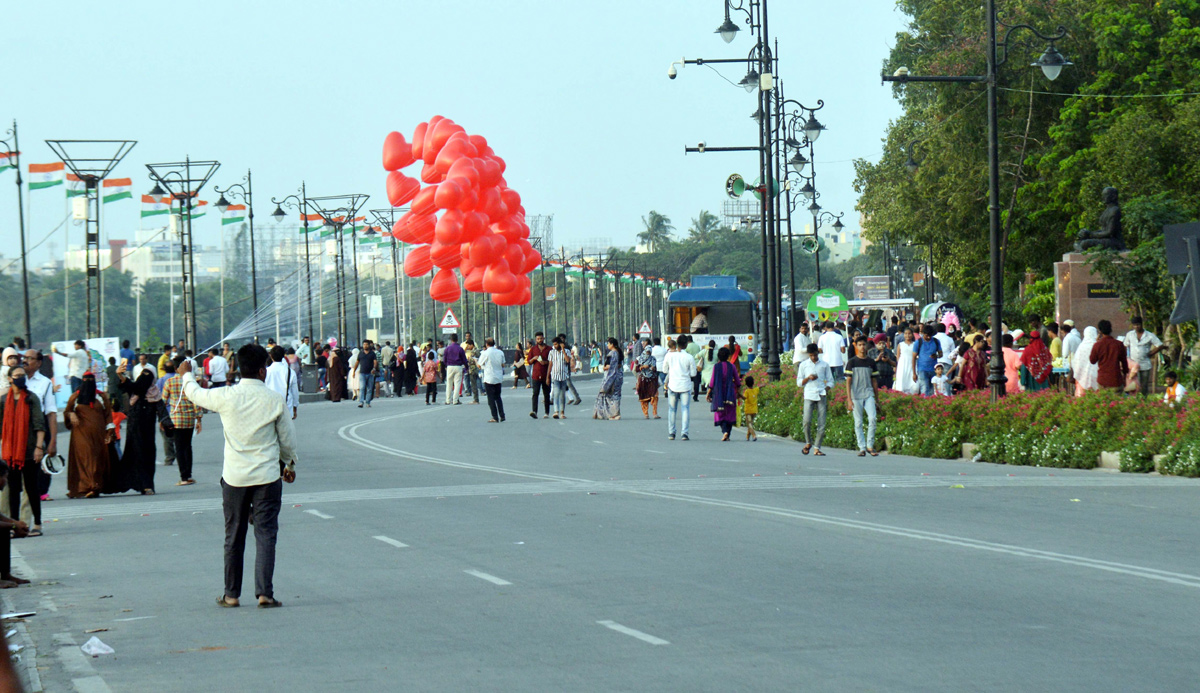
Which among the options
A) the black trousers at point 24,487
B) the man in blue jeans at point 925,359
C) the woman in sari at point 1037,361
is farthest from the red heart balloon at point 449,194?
the black trousers at point 24,487

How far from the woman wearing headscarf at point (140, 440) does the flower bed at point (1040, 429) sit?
36.0 feet

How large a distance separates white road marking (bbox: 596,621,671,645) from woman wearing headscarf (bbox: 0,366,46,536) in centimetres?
708

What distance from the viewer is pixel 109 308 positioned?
350 ft

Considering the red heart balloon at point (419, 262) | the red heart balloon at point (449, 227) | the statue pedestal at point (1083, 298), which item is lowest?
the statue pedestal at point (1083, 298)

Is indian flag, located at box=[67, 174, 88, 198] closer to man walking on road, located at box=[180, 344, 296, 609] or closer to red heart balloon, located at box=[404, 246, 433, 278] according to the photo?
red heart balloon, located at box=[404, 246, 433, 278]

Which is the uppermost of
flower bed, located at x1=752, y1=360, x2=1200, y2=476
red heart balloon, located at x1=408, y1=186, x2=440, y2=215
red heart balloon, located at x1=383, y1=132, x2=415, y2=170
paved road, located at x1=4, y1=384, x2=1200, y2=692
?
red heart balloon, located at x1=383, y1=132, x2=415, y2=170

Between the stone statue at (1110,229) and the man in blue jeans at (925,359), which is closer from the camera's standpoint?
the man in blue jeans at (925,359)

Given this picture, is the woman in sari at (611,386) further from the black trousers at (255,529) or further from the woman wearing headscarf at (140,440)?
the black trousers at (255,529)

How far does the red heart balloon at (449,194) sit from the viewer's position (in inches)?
1196

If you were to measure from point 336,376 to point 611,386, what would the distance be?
1622cm

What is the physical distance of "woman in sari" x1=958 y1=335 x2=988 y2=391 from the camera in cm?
2497

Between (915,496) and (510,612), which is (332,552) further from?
(915,496)

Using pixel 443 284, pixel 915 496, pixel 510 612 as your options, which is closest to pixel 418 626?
pixel 510 612

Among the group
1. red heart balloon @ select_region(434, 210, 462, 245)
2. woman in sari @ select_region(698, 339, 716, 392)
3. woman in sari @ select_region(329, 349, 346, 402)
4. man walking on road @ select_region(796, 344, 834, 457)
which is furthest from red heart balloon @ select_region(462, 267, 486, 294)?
woman in sari @ select_region(329, 349, 346, 402)
